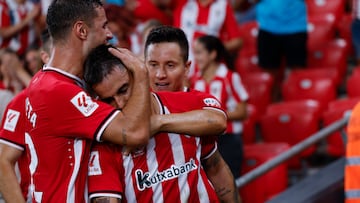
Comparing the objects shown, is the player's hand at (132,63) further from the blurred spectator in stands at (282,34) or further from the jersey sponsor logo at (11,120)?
the blurred spectator in stands at (282,34)

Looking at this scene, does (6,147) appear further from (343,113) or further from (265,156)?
(343,113)

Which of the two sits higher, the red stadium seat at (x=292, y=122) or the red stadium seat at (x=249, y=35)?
the red stadium seat at (x=249, y=35)

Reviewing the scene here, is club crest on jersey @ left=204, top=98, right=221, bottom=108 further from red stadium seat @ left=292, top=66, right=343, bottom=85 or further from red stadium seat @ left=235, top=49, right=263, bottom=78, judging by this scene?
red stadium seat @ left=235, top=49, right=263, bottom=78

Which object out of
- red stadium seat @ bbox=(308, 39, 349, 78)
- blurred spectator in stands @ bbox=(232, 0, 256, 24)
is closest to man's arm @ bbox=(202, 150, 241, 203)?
red stadium seat @ bbox=(308, 39, 349, 78)

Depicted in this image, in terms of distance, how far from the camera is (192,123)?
3146 mm

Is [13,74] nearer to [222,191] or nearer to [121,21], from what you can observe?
[121,21]

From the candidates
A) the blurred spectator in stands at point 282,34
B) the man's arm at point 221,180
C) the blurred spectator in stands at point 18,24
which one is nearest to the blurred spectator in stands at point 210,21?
the blurred spectator in stands at point 282,34

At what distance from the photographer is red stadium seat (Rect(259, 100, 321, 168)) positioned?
651 centimetres

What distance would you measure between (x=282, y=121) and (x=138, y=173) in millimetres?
3702

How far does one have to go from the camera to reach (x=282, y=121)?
6.61m

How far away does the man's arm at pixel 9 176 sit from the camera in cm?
359

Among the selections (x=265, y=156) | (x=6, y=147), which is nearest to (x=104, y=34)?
(x=6, y=147)

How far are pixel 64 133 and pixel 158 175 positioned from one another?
0.39 meters

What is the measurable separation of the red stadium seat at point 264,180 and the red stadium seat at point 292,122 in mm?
457
